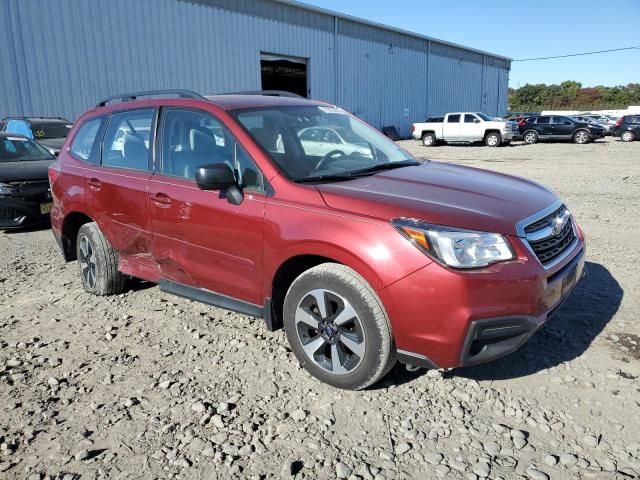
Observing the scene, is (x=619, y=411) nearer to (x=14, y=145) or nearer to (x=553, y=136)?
(x=14, y=145)

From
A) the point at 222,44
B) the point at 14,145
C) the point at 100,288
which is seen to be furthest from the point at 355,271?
the point at 222,44

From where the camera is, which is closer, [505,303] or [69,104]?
[505,303]

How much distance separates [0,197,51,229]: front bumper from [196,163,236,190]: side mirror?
5.59 meters

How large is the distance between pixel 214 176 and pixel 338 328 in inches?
47.6

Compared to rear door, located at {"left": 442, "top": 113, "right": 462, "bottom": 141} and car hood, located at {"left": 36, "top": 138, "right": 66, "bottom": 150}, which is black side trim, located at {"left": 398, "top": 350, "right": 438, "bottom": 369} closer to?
car hood, located at {"left": 36, "top": 138, "right": 66, "bottom": 150}

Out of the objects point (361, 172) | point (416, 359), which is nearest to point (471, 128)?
point (361, 172)

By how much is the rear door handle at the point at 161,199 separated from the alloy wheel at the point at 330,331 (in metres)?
1.35

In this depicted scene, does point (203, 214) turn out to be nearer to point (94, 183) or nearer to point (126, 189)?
point (126, 189)

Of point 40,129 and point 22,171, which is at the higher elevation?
point 40,129

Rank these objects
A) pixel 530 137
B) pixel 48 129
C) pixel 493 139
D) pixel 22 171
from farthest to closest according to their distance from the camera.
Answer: pixel 530 137 < pixel 493 139 < pixel 48 129 < pixel 22 171

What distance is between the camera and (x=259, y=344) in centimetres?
378

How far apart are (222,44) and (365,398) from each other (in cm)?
2226

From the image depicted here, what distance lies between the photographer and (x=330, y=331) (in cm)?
308

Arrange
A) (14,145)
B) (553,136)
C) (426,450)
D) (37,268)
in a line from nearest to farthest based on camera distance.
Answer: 1. (426,450)
2. (37,268)
3. (14,145)
4. (553,136)
